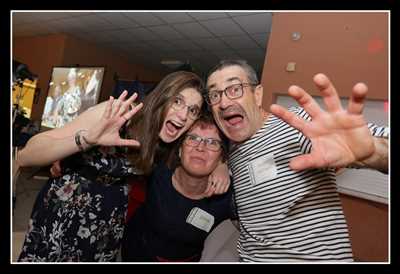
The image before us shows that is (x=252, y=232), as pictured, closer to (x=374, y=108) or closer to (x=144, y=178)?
(x=144, y=178)

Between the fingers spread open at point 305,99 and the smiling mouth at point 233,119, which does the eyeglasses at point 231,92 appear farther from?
the fingers spread open at point 305,99

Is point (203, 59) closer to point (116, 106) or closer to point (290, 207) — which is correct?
point (116, 106)

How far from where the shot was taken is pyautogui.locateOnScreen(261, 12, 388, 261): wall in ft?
8.46

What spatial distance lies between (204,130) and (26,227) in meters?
2.75

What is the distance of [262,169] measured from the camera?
1202 mm

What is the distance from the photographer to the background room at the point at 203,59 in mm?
2607

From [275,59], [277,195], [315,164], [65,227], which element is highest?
[275,59]

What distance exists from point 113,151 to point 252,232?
787mm

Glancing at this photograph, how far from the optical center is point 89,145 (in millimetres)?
1247

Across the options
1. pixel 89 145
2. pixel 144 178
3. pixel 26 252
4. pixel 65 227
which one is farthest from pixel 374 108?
pixel 26 252

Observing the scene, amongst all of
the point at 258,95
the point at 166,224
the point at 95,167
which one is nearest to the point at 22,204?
the point at 95,167

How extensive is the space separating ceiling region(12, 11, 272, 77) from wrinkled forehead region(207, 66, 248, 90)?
2.74 metres

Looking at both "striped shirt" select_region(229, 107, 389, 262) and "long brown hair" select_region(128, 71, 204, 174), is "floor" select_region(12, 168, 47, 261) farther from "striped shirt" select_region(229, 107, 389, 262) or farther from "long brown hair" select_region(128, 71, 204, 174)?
"striped shirt" select_region(229, 107, 389, 262)

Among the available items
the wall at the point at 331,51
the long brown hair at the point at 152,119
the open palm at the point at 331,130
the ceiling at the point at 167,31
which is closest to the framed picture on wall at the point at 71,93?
the ceiling at the point at 167,31
